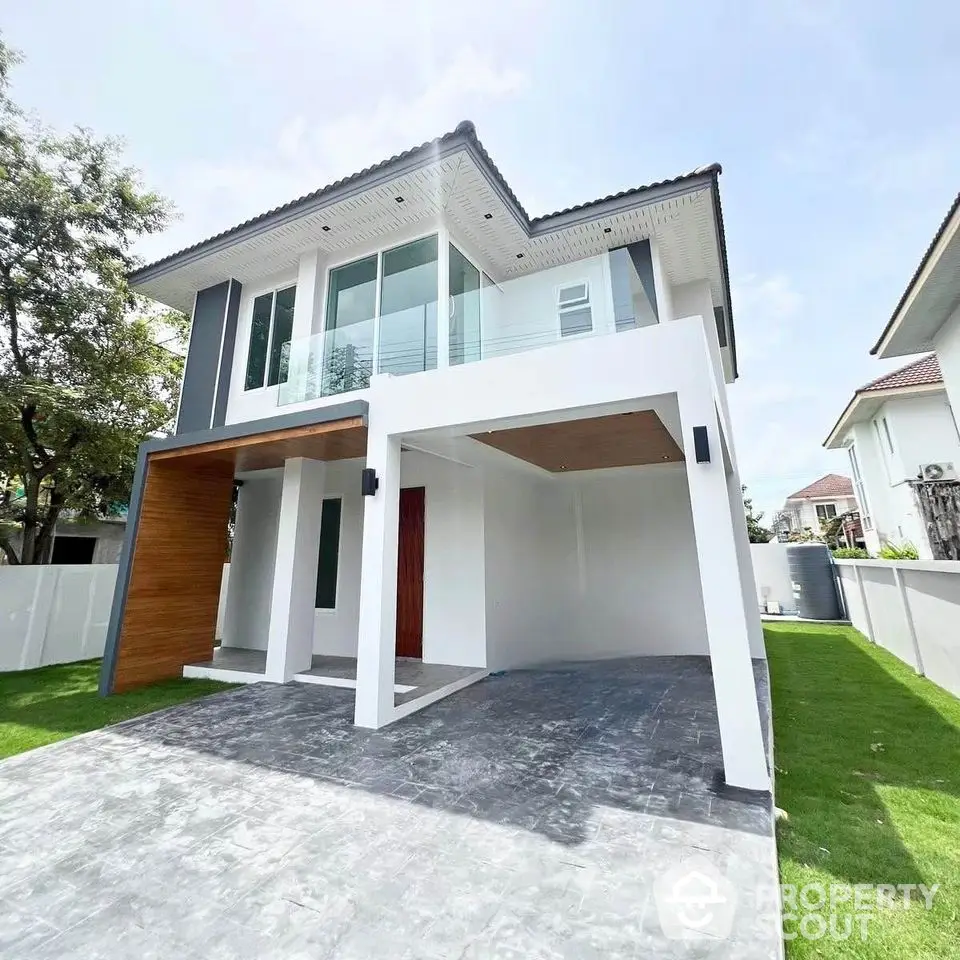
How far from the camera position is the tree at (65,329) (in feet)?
32.7

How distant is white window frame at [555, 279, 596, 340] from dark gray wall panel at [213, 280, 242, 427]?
6442mm

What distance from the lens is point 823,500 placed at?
106 ft

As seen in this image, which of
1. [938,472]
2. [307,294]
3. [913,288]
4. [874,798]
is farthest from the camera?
[938,472]

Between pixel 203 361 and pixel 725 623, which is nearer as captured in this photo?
pixel 725 623

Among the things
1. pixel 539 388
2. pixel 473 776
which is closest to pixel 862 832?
pixel 473 776

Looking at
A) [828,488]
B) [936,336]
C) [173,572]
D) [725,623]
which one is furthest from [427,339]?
[828,488]

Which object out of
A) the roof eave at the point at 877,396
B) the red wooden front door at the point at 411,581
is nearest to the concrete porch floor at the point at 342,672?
the red wooden front door at the point at 411,581

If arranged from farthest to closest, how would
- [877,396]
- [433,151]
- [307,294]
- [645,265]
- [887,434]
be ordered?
1. [887,434]
2. [877,396]
3. [307,294]
4. [645,265]
5. [433,151]

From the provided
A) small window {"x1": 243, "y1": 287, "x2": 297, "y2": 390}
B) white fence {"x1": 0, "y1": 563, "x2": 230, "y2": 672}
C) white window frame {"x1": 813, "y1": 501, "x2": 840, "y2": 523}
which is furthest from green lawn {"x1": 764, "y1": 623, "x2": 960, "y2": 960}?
white window frame {"x1": 813, "y1": 501, "x2": 840, "y2": 523}

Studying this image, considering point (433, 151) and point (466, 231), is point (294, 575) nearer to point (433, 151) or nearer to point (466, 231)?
point (466, 231)

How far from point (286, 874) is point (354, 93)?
31.3 feet

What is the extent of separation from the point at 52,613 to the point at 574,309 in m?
11.4

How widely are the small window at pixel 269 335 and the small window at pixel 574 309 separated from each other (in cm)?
526

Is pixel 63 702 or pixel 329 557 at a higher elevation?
pixel 329 557
